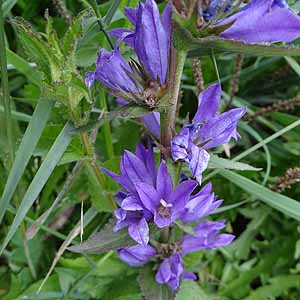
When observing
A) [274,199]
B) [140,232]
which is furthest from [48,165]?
[274,199]

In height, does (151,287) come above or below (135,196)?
below

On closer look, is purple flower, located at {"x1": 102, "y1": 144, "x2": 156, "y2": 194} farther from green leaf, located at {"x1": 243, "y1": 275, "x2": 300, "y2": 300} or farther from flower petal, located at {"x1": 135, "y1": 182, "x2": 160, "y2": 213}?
green leaf, located at {"x1": 243, "y1": 275, "x2": 300, "y2": 300}

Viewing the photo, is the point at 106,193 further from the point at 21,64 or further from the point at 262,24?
the point at 262,24

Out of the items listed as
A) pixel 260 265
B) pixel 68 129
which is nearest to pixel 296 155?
pixel 260 265

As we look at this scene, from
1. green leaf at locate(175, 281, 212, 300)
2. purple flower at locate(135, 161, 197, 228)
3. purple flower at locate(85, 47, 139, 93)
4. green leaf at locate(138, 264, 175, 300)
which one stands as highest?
purple flower at locate(85, 47, 139, 93)

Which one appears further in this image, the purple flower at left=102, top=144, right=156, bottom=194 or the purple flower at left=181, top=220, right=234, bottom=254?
the purple flower at left=181, top=220, right=234, bottom=254

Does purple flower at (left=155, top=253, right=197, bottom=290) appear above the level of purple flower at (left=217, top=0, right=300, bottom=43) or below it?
below

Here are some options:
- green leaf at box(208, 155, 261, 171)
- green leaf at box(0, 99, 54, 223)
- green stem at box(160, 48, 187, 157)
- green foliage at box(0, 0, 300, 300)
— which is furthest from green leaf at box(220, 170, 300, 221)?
green leaf at box(0, 99, 54, 223)
